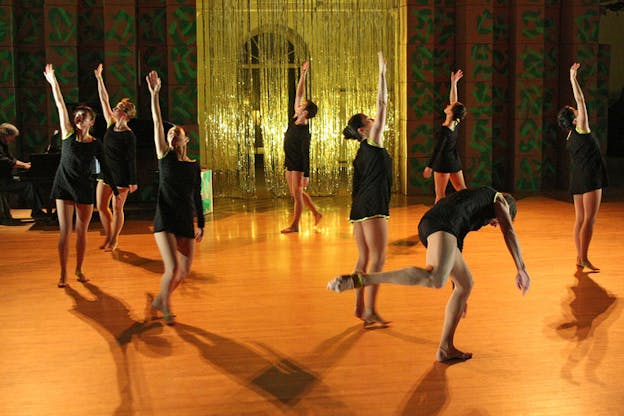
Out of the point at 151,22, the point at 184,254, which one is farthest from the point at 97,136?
the point at 184,254

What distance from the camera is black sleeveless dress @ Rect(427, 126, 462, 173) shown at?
980 centimetres

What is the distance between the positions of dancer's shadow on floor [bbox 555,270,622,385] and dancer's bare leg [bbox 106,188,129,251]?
449 centimetres

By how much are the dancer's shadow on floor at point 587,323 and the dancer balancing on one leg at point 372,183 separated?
1.38 metres

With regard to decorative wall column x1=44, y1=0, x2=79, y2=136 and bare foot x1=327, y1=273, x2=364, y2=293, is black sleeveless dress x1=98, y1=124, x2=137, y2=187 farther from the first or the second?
bare foot x1=327, y1=273, x2=364, y2=293

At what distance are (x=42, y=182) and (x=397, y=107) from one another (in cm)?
585

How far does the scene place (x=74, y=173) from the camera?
7352 mm

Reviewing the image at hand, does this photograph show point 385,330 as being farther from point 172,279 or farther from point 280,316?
point 172,279

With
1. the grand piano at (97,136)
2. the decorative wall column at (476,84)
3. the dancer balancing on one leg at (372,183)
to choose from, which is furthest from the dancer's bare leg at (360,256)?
the decorative wall column at (476,84)

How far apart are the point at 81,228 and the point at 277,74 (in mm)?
6794

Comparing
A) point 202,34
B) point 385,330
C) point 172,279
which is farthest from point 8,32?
point 385,330

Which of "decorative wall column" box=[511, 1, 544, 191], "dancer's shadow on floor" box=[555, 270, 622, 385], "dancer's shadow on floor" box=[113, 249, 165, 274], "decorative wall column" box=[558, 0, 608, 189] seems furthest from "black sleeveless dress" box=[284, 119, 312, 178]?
"decorative wall column" box=[558, 0, 608, 189]

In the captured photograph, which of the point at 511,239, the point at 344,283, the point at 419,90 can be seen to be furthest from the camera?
the point at 419,90

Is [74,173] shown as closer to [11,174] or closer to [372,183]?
[372,183]

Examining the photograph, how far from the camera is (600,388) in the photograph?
4887 millimetres
